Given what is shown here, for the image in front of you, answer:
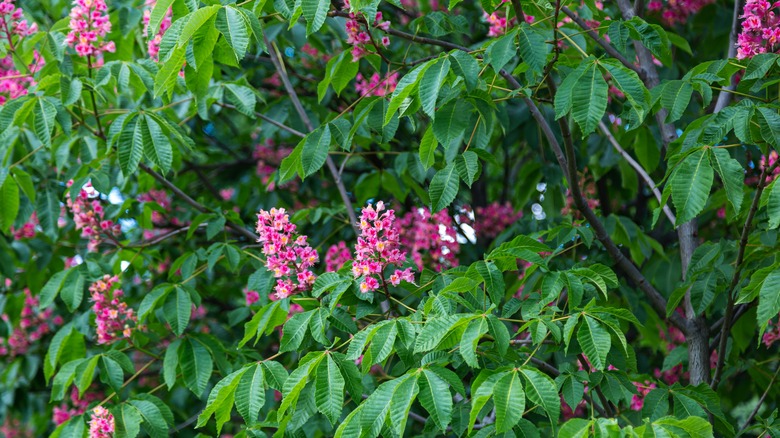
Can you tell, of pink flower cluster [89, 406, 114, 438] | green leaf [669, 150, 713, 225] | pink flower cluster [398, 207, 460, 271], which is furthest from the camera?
pink flower cluster [398, 207, 460, 271]

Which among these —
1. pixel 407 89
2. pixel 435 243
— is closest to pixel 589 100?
pixel 407 89

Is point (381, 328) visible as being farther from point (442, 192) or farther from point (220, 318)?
point (220, 318)

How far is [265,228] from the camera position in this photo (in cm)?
225

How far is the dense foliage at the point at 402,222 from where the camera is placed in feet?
6.44

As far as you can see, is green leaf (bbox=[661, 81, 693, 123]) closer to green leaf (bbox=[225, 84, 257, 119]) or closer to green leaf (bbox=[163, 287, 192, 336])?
green leaf (bbox=[225, 84, 257, 119])

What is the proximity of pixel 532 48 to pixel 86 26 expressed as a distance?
1.56 meters

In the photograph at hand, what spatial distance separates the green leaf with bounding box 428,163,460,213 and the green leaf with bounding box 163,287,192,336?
3.27ft

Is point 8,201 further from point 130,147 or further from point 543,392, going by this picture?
point 543,392

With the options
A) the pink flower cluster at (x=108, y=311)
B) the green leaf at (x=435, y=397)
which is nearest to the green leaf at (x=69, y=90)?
the pink flower cluster at (x=108, y=311)

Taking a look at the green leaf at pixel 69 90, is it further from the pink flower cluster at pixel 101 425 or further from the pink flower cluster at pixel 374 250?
the pink flower cluster at pixel 374 250

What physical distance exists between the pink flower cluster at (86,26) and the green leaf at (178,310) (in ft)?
2.71

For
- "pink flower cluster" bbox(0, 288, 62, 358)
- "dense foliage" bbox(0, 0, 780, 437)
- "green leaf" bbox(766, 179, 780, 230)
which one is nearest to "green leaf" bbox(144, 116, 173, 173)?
"dense foliage" bbox(0, 0, 780, 437)

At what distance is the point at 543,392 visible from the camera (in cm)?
175

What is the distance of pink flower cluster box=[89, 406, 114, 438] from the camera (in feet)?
8.38
